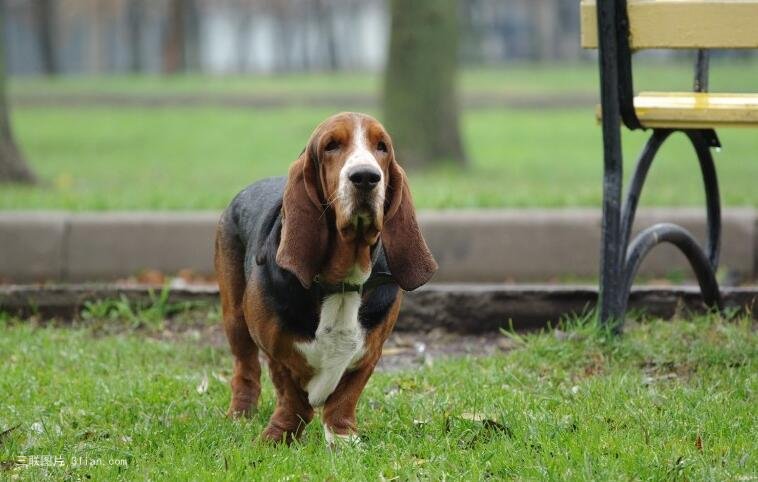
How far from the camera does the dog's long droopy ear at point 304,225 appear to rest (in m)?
4.39

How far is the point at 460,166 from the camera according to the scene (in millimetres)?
14734

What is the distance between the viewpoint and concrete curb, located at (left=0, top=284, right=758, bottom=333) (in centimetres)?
663

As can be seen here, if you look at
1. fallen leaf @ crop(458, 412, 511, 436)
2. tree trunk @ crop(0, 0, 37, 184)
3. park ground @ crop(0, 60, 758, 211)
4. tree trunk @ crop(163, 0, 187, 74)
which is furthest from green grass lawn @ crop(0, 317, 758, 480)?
tree trunk @ crop(163, 0, 187, 74)

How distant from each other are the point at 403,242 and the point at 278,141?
16.1 m

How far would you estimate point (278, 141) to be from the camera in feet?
66.9

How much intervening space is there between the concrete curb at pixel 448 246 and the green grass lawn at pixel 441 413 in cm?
142

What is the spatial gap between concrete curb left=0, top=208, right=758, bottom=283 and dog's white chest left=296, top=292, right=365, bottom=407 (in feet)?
11.4

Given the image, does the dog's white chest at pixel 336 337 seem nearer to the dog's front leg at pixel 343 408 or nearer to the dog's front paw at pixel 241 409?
the dog's front leg at pixel 343 408

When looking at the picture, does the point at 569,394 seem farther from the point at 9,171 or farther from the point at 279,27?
the point at 279,27

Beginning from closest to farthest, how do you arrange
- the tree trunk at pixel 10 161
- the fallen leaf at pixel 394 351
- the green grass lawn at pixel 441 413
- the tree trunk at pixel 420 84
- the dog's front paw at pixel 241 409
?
the green grass lawn at pixel 441 413
the dog's front paw at pixel 241 409
the fallen leaf at pixel 394 351
the tree trunk at pixel 10 161
the tree trunk at pixel 420 84

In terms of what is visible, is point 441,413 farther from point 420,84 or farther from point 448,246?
point 420,84

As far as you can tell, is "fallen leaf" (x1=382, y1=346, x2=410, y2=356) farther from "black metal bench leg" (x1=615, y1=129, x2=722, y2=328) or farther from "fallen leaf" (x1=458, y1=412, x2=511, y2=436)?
"fallen leaf" (x1=458, y1=412, x2=511, y2=436)

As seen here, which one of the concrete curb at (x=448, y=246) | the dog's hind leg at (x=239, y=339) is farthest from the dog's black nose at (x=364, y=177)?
the concrete curb at (x=448, y=246)

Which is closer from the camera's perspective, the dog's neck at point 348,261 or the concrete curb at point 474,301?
the dog's neck at point 348,261
